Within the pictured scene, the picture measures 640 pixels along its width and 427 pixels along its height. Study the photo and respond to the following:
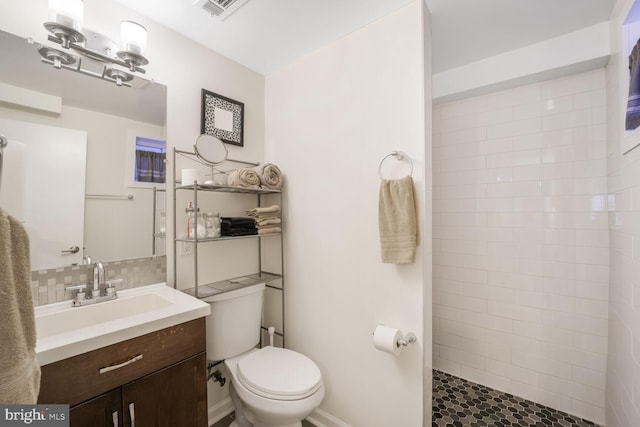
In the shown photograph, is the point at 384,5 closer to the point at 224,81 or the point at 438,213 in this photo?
the point at 224,81

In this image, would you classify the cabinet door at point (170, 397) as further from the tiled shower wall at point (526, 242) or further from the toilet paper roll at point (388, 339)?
the tiled shower wall at point (526, 242)

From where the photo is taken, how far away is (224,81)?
1903 mm

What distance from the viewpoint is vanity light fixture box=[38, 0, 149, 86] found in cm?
116

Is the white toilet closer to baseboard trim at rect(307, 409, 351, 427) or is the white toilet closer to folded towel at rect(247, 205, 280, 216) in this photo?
baseboard trim at rect(307, 409, 351, 427)

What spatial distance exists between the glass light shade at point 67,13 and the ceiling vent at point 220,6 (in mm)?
516

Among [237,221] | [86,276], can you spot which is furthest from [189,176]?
[86,276]

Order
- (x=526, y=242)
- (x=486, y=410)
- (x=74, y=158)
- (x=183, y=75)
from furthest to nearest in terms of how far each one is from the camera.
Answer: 1. (x=526, y=242)
2. (x=486, y=410)
3. (x=183, y=75)
4. (x=74, y=158)

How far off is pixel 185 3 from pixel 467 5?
1473mm

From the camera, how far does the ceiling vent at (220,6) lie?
1.43 metres

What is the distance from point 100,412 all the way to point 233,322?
2.34 feet

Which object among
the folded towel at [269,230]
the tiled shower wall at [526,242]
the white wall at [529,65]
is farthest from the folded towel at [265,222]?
the white wall at [529,65]

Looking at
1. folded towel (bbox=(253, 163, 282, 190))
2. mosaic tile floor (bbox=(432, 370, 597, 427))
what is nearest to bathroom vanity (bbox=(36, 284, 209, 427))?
folded towel (bbox=(253, 163, 282, 190))

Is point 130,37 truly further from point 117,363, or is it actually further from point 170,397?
point 170,397

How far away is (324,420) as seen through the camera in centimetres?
174
